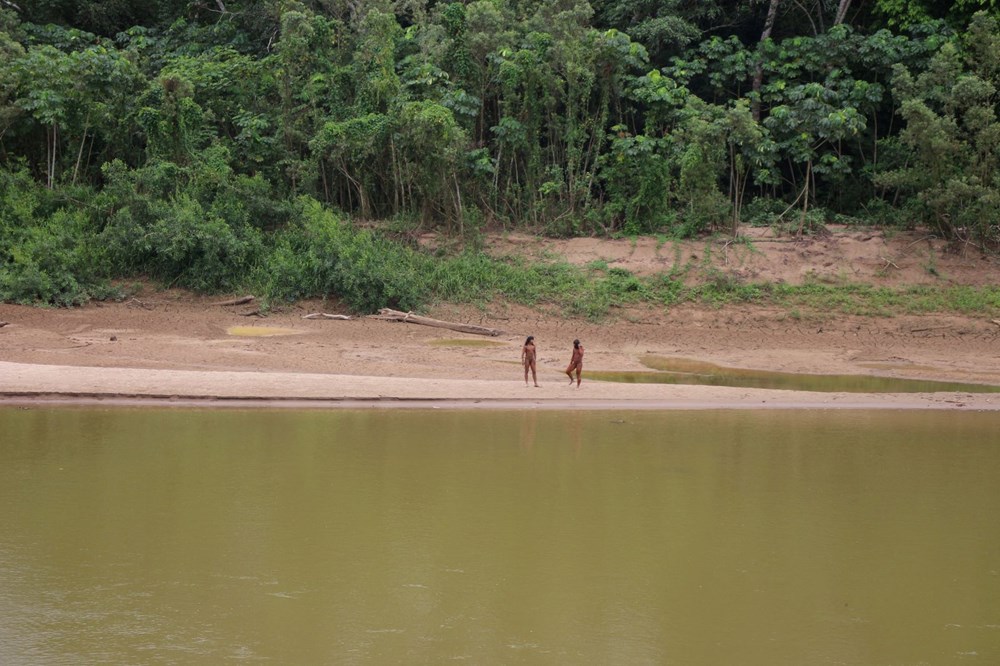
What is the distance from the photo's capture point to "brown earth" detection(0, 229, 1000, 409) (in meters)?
16.4

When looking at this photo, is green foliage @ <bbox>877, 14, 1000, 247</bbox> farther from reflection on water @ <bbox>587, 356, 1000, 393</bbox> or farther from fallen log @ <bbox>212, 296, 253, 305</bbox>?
fallen log @ <bbox>212, 296, 253, 305</bbox>

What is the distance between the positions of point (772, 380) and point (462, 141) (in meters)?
10.6

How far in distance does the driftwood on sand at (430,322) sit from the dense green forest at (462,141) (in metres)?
0.61

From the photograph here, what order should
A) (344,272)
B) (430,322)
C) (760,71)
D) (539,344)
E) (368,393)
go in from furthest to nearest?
(760,71)
(344,272)
(430,322)
(539,344)
(368,393)

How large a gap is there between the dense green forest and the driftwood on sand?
0.61m

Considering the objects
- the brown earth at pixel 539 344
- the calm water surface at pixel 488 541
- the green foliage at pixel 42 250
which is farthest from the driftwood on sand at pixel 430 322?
the green foliage at pixel 42 250

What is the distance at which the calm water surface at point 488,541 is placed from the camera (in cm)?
778

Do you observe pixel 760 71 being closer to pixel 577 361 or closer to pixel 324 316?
pixel 324 316

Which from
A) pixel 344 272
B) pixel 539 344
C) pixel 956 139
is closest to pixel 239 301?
pixel 344 272

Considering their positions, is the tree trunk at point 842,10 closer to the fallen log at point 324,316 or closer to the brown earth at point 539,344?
the brown earth at point 539,344

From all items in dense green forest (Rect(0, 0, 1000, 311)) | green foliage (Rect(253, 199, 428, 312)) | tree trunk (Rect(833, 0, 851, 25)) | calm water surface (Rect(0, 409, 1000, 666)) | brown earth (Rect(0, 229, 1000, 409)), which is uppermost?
tree trunk (Rect(833, 0, 851, 25))

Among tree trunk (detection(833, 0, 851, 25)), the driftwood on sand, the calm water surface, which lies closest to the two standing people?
the calm water surface

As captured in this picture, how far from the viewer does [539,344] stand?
21.3 meters

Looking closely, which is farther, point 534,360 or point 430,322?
point 430,322
